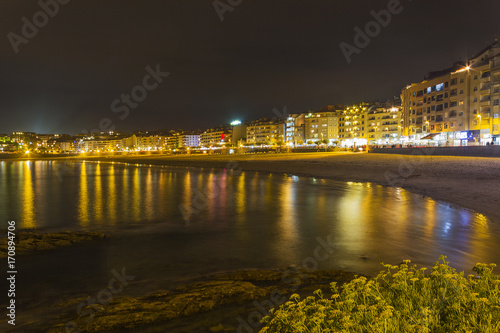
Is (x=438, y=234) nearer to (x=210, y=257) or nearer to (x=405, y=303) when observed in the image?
(x=210, y=257)

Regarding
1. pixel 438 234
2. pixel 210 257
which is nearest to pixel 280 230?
pixel 210 257

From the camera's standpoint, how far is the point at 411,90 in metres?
116

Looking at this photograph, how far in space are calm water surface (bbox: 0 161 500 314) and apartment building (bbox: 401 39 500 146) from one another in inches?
2835

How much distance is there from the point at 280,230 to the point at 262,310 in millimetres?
7501

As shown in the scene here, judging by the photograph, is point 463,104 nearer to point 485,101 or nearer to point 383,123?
point 485,101

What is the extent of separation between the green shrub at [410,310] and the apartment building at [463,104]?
275ft

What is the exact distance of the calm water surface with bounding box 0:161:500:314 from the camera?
364 inches
